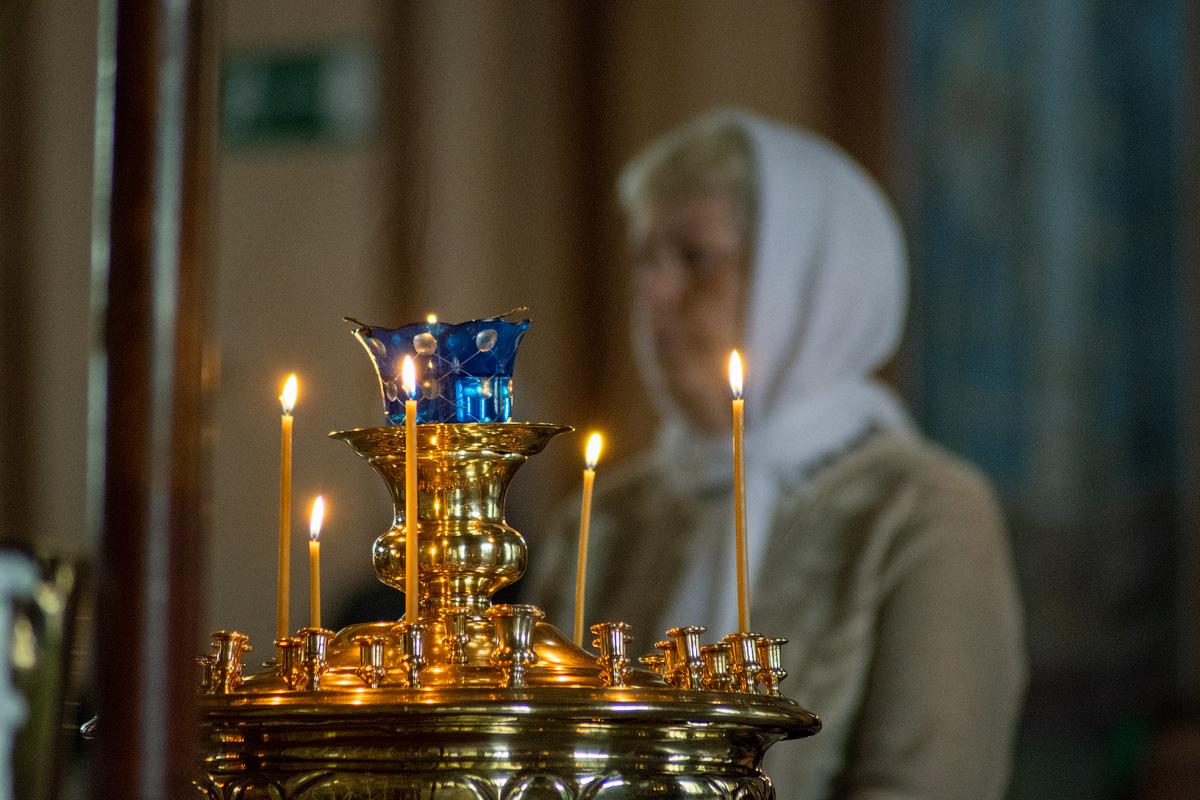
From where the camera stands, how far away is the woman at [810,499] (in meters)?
1.38

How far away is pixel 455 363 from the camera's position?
520 mm

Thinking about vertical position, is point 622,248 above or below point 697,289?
above

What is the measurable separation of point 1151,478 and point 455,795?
8.68ft

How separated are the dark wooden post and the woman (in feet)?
3.45

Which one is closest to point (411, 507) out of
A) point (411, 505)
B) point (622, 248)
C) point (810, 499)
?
point (411, 505)

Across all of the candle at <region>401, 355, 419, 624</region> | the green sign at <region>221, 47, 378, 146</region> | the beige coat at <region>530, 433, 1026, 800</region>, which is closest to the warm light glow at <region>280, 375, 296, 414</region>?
the candle at <region>401, 355, 419, 624</region>

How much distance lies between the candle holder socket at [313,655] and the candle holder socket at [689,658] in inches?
4.5

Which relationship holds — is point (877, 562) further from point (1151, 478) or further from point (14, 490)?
point (14, 490)

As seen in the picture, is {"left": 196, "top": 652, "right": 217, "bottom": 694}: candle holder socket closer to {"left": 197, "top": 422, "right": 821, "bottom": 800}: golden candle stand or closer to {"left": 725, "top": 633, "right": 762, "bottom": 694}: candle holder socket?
{"left": 197, "top": 422, "right": 821, "bottom": 800}: golden candle stand

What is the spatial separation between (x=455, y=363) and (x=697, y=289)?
4.82ft

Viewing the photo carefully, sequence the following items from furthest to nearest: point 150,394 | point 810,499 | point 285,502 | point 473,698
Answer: point 810,499, point 285,502, point 473,698, point 150,394

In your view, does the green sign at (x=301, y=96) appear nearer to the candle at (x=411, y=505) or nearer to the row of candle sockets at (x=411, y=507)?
the row of candle sockets at (x=411, y=507)

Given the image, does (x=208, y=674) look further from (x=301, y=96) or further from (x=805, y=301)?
(x=301, y=96)

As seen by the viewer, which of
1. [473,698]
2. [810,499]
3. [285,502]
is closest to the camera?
[473,698]
